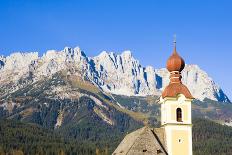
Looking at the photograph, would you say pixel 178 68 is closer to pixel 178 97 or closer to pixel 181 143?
pixel 178 97

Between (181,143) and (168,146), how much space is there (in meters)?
2.02

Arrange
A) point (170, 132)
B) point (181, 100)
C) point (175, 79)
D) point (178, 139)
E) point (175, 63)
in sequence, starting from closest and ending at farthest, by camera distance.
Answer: point (170, 132) → point (178, 139) → point (181, 100) → point (175, 63) → point (175, 79)

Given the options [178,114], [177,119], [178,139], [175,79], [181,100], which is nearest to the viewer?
[178,139]

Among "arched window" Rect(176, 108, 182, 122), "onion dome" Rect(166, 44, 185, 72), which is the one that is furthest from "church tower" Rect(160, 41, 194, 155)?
"onion dome" Rect(166, 44, 185, 72)

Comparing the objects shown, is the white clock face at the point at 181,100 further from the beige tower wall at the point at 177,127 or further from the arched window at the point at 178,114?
the arched window at the point at 178,114

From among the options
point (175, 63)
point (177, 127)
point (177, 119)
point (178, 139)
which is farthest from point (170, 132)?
point (175, 63)

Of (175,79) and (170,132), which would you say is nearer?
(170,132)

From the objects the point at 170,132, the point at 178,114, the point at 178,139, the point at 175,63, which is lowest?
the point at 178,139

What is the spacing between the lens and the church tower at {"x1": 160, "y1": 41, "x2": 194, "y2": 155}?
7712 cm

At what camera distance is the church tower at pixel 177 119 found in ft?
253

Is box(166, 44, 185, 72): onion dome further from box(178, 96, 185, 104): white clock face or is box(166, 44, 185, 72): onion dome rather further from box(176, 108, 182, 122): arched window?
box(176, 108, 182, 122): arched window

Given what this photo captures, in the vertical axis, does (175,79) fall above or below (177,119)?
above

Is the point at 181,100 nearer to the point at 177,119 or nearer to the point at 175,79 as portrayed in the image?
the point at 177,119

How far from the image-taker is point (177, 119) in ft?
257
